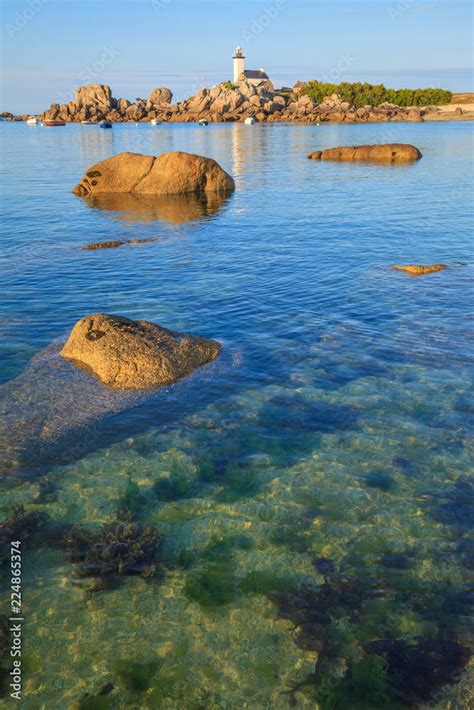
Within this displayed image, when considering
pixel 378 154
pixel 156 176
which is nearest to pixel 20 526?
pixel 156 176

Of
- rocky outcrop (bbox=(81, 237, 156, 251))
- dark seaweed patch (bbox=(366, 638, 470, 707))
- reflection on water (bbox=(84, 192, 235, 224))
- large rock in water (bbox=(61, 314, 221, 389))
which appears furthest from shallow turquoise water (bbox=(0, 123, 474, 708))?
reflection on water (bbox=(84, 192, 235, 224))

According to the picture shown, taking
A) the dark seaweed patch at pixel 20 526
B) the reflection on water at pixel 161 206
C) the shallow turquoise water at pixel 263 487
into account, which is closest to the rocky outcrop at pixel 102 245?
the shallow turquoise water at pixel 263 487

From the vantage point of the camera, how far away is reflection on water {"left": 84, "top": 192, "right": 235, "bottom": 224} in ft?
103

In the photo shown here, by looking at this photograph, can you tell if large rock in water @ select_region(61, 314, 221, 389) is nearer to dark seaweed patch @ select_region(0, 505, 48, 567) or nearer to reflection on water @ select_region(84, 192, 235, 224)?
dark seaweed patch @ select_region(0, 505, 48, 567)

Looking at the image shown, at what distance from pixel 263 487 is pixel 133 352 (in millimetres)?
4731

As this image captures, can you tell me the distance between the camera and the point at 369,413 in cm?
1089

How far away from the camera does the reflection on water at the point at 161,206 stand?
31250 mm

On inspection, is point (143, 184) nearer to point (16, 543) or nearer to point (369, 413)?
point (369, 413)

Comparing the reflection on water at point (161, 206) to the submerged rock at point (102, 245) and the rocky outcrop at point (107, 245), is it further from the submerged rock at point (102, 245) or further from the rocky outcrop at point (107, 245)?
the submerged rock at point (102, 245)

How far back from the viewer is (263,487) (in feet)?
29.1

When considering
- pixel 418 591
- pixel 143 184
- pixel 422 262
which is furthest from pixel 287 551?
pixel 143 184

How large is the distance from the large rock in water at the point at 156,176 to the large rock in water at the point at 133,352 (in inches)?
1042

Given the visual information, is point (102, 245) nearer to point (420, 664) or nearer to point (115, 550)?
point (115, 550)

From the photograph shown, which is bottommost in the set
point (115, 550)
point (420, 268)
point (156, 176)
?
point (115, 550)
